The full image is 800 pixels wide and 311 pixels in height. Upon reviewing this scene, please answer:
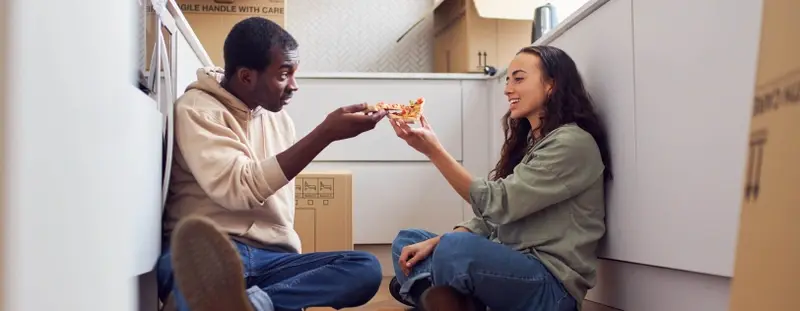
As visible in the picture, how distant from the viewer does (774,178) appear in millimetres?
443

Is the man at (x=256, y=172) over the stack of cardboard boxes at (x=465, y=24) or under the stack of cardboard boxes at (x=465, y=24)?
under

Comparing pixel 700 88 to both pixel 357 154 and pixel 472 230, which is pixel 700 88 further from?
pixel 357 154

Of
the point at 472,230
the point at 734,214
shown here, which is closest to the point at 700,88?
the point at 734,214

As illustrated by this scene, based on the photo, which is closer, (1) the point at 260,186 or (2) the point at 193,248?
(2) the point at 193,248

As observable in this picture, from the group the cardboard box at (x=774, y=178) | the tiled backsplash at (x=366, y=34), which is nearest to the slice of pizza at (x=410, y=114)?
the cardboard box at (x=774, y=178)

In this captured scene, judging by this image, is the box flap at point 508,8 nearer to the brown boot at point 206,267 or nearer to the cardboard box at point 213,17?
the cardboard box at point 213,17

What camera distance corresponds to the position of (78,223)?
78 centimetres

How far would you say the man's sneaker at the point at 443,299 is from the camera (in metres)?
1.52

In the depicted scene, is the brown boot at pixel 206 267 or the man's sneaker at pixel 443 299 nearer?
the brown boot at pixel 206 267

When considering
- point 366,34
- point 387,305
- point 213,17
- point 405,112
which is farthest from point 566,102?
point 366,34

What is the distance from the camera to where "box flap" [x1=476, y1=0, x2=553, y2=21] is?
2.80 meters

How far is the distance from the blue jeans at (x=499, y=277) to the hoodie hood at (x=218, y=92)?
19.2 inches

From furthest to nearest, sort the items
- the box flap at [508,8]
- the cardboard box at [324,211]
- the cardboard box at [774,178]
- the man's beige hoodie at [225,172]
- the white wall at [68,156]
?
the box flap at [508,8] → the cardboard box at [324,211] → the man's beige hoodie at [225,172] → the white wall at [68,156] → the cardboard box at [774,178]

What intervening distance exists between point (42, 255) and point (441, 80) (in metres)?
2.34
